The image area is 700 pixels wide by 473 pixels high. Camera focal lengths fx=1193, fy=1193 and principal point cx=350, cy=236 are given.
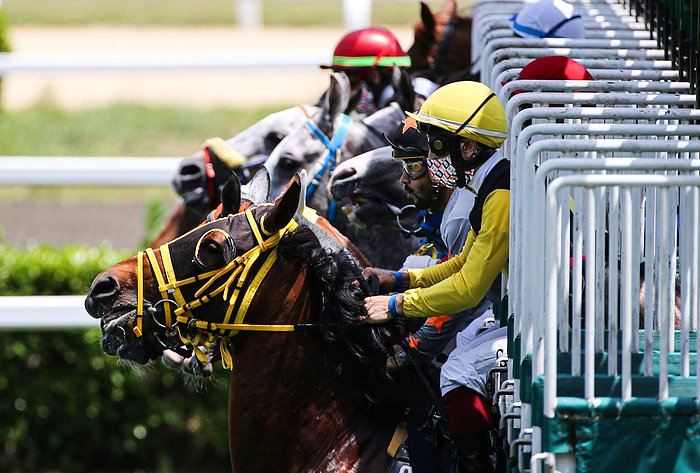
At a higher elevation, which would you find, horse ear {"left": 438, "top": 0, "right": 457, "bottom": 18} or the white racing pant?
horse ear {"left": 438, "top": 0, "right": 457, "bottom": 18}

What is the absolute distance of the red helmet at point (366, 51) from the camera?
629 cm

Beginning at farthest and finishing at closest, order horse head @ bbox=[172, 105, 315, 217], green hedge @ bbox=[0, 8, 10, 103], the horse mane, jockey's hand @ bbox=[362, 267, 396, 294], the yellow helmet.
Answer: green hedge @ bbox=[0, 8, 10, 103], horse head @ bbox=[172, 105, 315, 217], jockey's hand @ bbox=[362, 267, 396, 294], the yellow helmet, the horse mane

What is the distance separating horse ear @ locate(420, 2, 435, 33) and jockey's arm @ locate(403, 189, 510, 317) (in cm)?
403

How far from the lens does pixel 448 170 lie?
155 inches

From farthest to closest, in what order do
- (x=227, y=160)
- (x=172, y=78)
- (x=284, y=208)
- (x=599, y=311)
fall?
1. (x=172, y=78)
2. (x=227, y=160)
3. (x=284, y=208)
4. (x=599, y=311)

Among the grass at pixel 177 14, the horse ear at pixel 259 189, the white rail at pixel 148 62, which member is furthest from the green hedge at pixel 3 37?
the horse ear at pixel 259 189

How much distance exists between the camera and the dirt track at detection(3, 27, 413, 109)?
55.9 ft

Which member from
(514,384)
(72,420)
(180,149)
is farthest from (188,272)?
(180,149)

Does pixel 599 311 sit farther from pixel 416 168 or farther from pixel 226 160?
pixel 226 160

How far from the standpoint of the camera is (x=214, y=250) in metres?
3.65

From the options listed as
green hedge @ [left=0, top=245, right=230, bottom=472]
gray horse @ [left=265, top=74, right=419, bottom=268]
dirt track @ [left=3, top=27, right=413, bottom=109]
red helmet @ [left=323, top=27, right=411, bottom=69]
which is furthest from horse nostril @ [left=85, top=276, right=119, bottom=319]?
dirt track @ [left=3, top=27, right=413, bottom=109]

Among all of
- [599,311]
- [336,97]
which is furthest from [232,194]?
[336,97]

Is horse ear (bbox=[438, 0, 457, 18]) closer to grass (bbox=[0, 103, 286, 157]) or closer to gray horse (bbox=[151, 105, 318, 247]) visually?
gray horse (bbox=[151, 105, 318, 247])

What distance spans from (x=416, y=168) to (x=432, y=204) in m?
0.15
